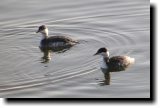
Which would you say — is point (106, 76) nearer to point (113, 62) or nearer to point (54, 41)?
point (113, 62)

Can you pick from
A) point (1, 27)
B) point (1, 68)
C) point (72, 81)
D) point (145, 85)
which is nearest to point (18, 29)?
point (1, 27)

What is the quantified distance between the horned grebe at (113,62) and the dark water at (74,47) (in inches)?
7.8

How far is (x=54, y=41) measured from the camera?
14.6m

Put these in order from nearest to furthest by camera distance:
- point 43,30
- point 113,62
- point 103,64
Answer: point 103,64 → point 113,62 → point 43,30

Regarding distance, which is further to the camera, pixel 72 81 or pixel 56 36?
pixel 56 36

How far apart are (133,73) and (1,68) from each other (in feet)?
10.5

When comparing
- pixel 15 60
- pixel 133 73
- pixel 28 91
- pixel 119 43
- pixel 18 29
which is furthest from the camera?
pixel 18 29

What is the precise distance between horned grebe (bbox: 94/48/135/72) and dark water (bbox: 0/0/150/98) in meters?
0.20

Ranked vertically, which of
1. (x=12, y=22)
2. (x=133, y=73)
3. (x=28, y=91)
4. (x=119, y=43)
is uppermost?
(x=12, y=22)

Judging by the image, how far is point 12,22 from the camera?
16078mm

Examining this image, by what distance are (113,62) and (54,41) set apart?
2.26 metres

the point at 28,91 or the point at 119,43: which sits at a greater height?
the point at 119,43

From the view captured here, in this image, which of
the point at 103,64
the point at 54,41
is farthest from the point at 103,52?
the point at 54,41

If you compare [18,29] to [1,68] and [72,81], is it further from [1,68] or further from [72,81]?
[72,81]
